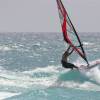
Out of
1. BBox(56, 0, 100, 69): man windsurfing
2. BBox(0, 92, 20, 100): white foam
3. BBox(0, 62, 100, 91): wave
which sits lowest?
BBox(0, 62, 100, 91): wave

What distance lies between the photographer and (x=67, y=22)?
28906mm

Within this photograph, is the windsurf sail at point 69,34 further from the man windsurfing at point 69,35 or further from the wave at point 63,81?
the wave at point 63,81

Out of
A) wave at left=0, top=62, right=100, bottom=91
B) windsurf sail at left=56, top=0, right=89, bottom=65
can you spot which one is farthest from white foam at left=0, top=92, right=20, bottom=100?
windsurf sail at left=56, top=0, right=89, bottom=65

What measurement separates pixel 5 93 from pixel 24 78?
8.39 meters

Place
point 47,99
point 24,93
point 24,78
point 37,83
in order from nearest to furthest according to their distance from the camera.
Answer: point 47,99 → point 24,93 → point 37,83 → point 24,78

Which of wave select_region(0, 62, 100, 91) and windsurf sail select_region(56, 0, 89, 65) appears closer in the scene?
windsurf sail select_region(56, 0, 89, 65)

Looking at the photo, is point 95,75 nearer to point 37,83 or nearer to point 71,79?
point 71,79

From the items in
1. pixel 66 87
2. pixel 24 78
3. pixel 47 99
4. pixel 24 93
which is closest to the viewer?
pixel 47 99

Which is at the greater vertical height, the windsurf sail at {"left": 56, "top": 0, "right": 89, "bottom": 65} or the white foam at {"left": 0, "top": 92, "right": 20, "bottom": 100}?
the windsurf sail at {"left": 56, "top": 0, "right": 89, "bottom": 65}

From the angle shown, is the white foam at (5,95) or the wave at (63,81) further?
the wave at (63,81)

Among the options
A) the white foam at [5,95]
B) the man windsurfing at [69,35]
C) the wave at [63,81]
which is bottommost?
the wave at [63,81]

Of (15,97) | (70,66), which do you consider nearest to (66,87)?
(70,66)

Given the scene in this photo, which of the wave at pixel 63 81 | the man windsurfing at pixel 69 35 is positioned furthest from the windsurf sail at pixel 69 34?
the wave at pixel 63 81

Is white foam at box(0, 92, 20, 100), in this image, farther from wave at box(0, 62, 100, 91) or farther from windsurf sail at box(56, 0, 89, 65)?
windsurf sail at box(56, 0, 89, 65)
